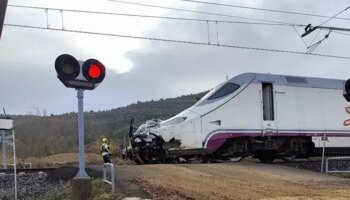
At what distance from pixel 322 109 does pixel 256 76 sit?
12.4 feet

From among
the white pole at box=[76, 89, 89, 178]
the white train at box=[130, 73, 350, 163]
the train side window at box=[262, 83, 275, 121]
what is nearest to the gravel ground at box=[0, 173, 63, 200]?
A: the white train at box=[130, 73, 350, 163]

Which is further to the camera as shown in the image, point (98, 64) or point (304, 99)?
point (304, 99)

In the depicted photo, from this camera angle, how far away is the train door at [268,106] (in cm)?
2165

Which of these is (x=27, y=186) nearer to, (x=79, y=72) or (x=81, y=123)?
(x=81, y=123)

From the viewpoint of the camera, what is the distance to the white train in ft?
67.1

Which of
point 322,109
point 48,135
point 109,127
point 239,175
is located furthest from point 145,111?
point 239,175

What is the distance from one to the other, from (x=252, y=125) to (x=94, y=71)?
527 inches

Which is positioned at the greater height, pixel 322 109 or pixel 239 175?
pixel 322 109

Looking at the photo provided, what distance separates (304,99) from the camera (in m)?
22.9

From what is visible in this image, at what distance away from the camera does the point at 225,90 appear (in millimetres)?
21375

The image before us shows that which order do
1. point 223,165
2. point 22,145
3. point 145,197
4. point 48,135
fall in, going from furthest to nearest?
point 48,135 → point 22,145 → point 223,165 → point 145,197

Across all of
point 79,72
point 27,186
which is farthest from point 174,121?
point 79,72

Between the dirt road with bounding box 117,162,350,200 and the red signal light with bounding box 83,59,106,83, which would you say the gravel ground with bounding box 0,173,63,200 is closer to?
the dirt road with bounding box 117,162,350,200

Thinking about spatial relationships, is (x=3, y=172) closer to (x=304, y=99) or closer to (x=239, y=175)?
(x=239, y=175)
